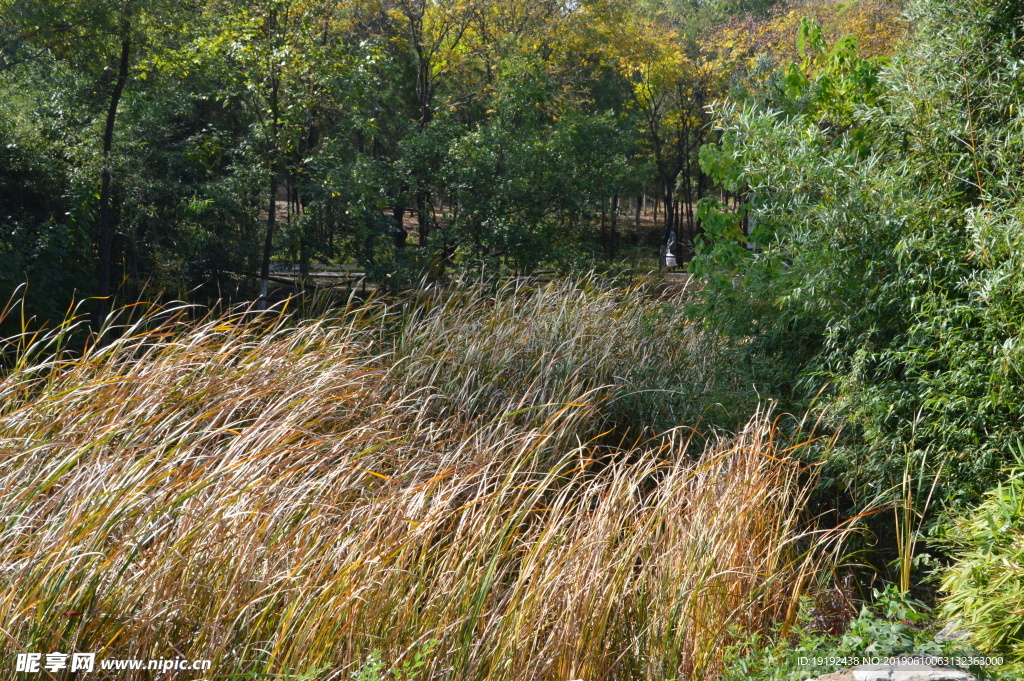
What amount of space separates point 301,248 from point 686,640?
335 inches

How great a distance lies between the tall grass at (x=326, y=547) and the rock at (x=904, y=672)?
0.61 m

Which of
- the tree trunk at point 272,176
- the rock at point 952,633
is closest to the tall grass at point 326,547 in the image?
the rock at point 952,633

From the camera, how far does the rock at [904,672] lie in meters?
2.13

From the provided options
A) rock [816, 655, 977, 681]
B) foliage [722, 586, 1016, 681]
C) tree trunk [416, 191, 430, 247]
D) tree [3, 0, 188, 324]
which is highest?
tree [3, 0, 188, 324]

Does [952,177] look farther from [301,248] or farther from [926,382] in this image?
[301,248]

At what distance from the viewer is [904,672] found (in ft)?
7.07

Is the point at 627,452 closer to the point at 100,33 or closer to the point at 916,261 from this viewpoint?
the point at 916,261

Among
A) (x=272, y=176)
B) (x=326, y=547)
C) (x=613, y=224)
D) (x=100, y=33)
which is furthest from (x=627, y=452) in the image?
(x=613, y=224)

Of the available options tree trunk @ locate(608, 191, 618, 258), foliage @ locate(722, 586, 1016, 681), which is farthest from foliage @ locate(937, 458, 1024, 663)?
tree trunk @ locate(608, 191, 618, 258)

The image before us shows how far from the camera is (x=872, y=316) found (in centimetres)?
403

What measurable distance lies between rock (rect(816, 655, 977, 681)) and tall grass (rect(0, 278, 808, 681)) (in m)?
0.61

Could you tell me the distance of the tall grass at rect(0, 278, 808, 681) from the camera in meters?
2.38

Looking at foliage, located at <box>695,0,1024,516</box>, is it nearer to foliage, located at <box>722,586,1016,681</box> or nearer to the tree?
foliage, located at <box>722,586,1016,681</box>

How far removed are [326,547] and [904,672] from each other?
5.73ft
